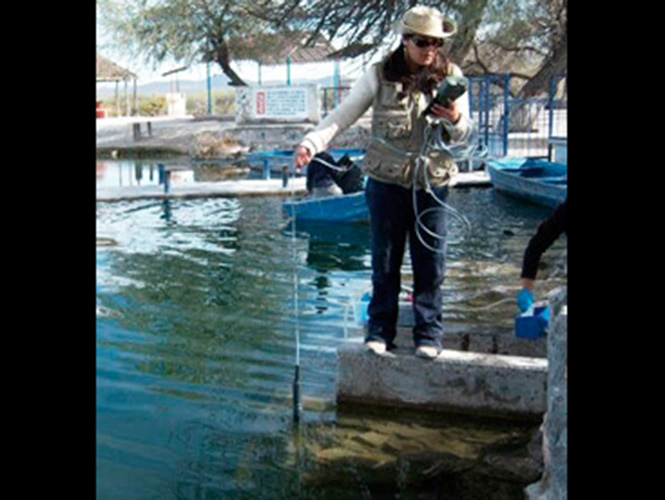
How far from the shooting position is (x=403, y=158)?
493 cm

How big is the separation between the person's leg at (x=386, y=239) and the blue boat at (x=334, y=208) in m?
8.22

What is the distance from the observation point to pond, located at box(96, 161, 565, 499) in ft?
15.0

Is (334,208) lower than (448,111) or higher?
lower

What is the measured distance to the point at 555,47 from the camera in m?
22.2

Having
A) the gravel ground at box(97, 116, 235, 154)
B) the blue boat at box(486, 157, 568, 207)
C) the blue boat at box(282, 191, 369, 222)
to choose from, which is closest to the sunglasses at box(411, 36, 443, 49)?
the blue boat at box(282, 191, 369, 222)

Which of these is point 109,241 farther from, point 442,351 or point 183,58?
point 183,58

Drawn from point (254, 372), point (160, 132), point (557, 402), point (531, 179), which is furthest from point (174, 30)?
point (557, 402)

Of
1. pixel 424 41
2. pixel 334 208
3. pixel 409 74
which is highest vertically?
pixel 424 41

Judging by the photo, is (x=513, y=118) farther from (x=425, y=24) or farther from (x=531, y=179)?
(x=425, y=24)

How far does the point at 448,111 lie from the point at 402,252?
837mm

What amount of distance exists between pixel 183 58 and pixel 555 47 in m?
20.1

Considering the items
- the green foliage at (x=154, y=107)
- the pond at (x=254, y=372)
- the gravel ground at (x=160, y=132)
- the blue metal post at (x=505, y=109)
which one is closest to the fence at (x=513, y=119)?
the blue metal post at (x=505, y=109)

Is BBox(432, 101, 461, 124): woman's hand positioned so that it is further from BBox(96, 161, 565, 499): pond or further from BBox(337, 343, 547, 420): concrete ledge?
BBox(96, 161, 565, 499): pond
